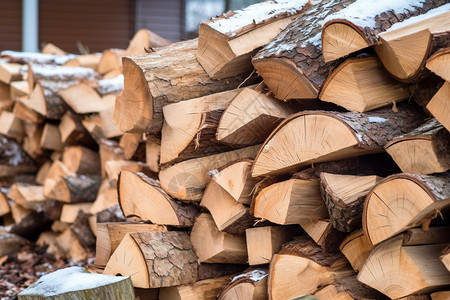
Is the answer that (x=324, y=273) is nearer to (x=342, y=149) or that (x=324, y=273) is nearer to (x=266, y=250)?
(x=266, y=250)

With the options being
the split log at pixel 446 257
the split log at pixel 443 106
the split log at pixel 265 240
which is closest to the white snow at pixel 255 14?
the split log at pixel 265 240

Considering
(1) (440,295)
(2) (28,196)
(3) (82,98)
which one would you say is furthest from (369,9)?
(2) (28,196)

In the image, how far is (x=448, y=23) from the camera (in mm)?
2352

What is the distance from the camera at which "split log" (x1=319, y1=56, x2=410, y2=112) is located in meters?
2.54

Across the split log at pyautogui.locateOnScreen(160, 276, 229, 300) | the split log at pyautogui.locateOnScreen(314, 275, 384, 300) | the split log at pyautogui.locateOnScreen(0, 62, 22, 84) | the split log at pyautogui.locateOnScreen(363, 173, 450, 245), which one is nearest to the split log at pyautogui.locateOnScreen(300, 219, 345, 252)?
the split log at pyautogui.locateOnScreen(314, 275, 384, 300)

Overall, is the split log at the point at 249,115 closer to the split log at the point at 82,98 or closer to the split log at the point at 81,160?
the split log at the point at 82,98

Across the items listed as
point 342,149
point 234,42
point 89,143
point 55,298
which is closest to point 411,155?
point 342,149

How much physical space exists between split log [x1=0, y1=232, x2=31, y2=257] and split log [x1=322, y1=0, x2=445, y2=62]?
3.30m

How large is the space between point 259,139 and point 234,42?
48 centimetres

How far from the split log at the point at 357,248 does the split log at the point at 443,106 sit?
0.52m

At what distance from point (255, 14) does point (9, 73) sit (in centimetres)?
306

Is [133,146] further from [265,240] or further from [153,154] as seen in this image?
[265,240]

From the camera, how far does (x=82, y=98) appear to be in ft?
15.5

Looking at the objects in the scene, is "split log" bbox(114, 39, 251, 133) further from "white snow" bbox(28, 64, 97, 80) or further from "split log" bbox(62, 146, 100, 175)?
"white snow" bbox(28, 64, 97, 80)
